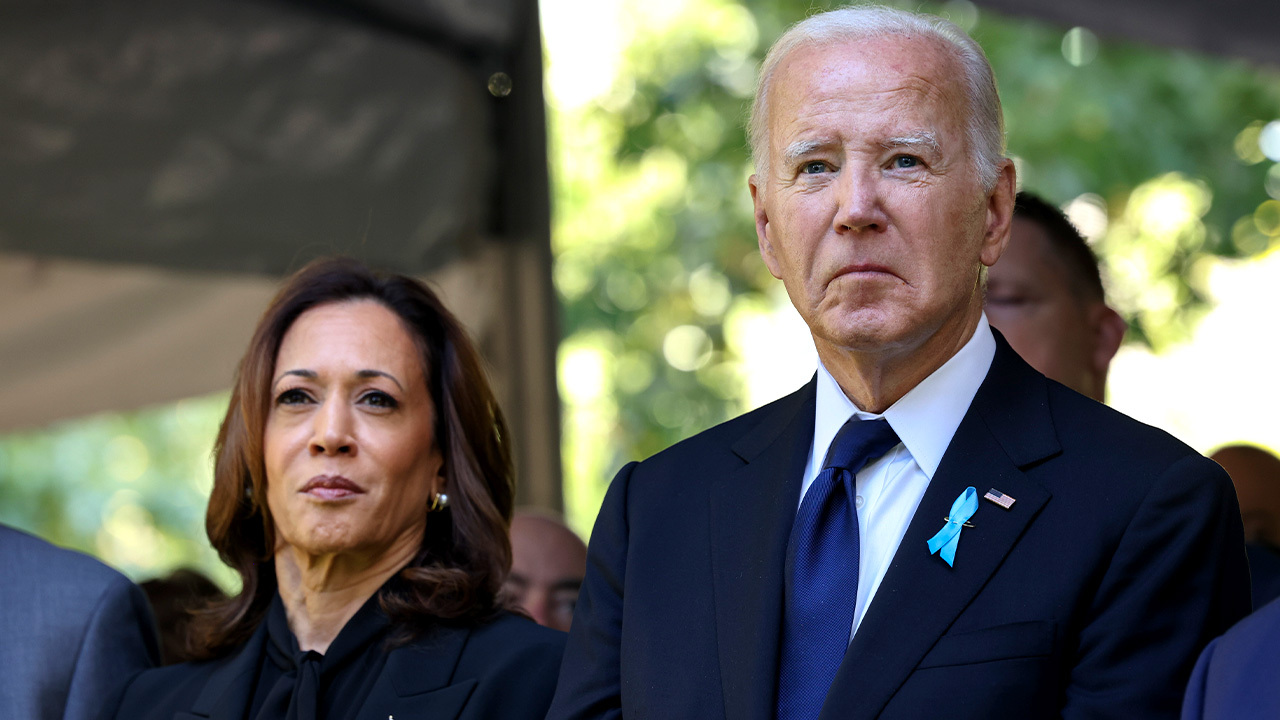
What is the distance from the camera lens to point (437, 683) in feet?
9.37

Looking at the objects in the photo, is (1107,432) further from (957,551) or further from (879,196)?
(879,196)

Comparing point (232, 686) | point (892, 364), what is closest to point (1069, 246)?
point (892, 364)

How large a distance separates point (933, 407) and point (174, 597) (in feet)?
9.04

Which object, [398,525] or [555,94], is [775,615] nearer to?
[398,525]

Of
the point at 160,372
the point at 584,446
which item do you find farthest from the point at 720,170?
the point at 160,372

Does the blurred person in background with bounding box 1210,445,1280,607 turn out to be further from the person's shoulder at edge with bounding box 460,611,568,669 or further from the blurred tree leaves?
the blurred tree leaves

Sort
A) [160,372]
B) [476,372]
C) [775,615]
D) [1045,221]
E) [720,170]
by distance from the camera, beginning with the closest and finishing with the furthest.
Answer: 1. [775,615]
2. [476,372]
3. [1045,221]
4. [160,372]
5. [720,170]

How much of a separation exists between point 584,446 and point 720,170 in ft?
9.57

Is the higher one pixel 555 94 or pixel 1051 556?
pixel 555 94

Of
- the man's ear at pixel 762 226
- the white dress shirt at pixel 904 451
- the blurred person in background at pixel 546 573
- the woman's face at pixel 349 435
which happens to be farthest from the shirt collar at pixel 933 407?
the blurred person in background at pixel 546 573

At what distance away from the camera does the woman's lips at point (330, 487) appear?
296 centimetres

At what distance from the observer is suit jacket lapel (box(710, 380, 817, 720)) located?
6.95 ft

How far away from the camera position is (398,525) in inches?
121

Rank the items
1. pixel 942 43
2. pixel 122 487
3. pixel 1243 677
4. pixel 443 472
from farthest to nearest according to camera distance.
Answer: pixel 122 487
pixel 443 472
pixel 942 43
pixel 1243 677
